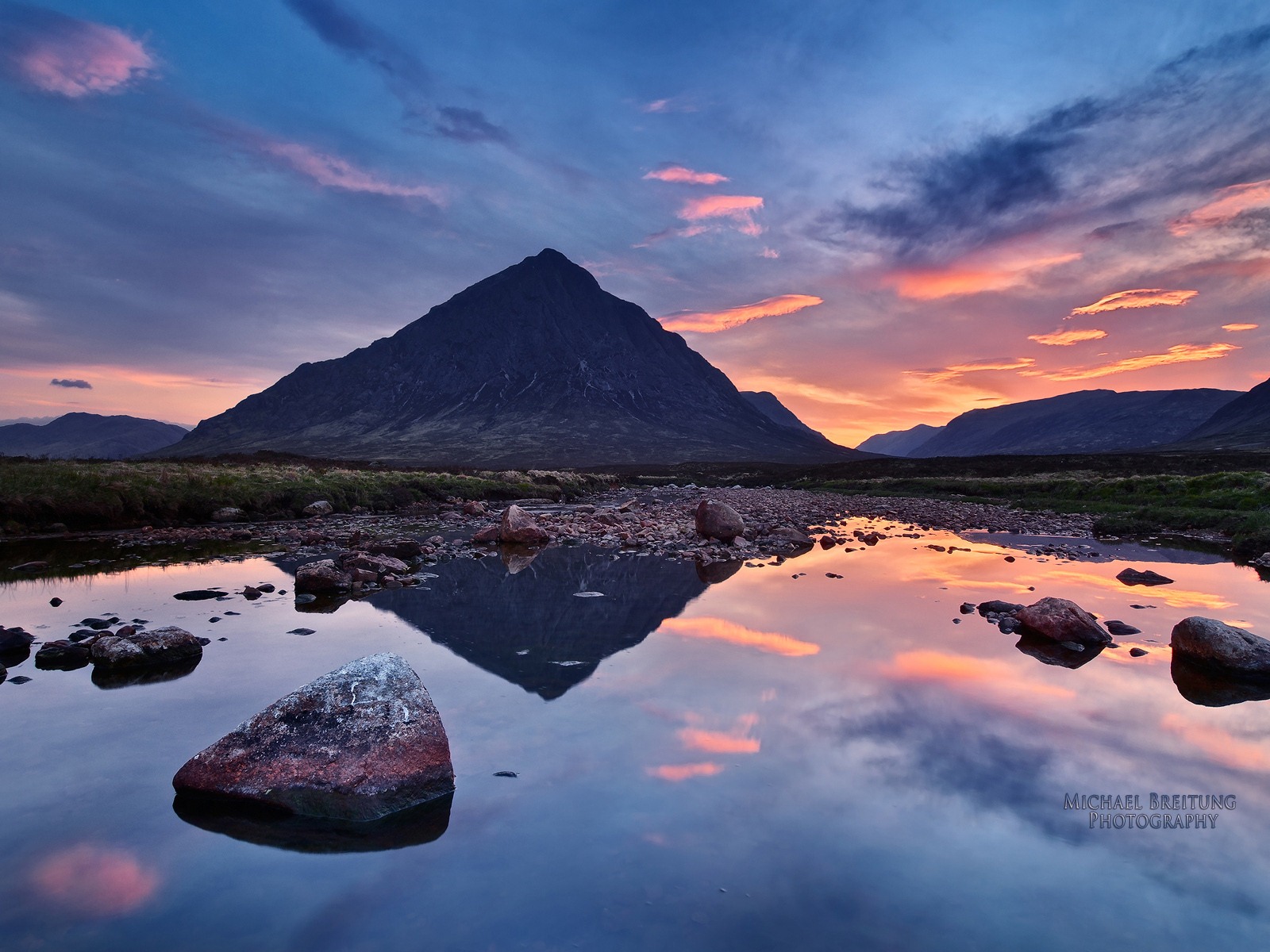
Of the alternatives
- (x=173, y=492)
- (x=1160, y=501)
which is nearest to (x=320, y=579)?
(x=173, y=492)

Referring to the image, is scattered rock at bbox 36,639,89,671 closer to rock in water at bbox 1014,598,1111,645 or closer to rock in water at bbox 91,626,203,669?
rock in water at bbox 91,626,203,669

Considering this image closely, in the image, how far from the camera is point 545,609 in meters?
14.4

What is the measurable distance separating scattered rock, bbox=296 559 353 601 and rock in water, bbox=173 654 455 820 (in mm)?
9698

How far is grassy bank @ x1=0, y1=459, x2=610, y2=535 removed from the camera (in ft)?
89.1

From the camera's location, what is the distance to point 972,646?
11453 millimetres

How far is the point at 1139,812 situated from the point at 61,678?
14.2 meters

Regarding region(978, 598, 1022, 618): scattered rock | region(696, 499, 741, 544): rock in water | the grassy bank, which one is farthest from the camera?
the grassy bank

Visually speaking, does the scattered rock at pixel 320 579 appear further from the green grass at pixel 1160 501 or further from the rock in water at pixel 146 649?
the green grass at pixel 1160 501

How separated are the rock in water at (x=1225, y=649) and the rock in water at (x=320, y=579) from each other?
17.4 m

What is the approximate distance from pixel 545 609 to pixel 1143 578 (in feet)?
52.6


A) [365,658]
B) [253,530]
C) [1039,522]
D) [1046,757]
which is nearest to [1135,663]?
[1046,757]

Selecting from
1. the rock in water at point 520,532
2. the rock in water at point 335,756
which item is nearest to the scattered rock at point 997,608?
the rock in water at point 335,756

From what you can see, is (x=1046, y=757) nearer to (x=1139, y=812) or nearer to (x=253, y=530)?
(x=1139, y=812)

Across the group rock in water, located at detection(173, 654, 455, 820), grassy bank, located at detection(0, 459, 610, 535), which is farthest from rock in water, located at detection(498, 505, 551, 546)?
rock in water, located at detection(173, 654, 455, 820)
